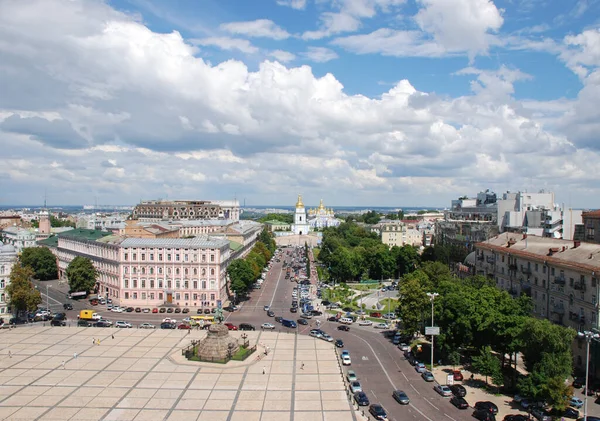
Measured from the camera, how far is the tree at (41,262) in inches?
4619

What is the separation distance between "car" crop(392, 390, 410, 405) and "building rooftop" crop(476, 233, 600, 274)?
2560cm

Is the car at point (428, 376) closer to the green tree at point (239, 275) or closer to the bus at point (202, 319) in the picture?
the bus at point (202, 319)

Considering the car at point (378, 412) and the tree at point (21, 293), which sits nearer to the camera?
the car at point (378, 412)

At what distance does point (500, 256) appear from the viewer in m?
80.4

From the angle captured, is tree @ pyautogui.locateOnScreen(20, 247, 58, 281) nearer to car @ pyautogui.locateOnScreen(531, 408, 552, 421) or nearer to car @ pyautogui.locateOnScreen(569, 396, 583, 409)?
car @ pyautogui.locateOnScreen(531, 408, 552, 421)

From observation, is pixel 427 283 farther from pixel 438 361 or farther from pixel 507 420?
pixel 507 420

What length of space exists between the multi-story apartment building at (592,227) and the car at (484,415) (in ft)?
138

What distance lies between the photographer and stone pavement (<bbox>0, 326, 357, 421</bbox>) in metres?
42.3

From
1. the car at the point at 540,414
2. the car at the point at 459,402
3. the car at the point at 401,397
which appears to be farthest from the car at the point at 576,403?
the car at the point at 401,397

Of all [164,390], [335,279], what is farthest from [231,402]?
[335,279]

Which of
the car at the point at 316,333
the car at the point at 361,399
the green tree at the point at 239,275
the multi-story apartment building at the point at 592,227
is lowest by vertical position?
the car at the point at 316,333

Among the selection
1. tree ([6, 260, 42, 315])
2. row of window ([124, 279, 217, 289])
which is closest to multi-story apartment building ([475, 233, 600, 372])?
row of window ([124, 279, 217, 289])

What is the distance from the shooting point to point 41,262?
118 m

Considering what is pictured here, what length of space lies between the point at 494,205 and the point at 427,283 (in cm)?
4591
